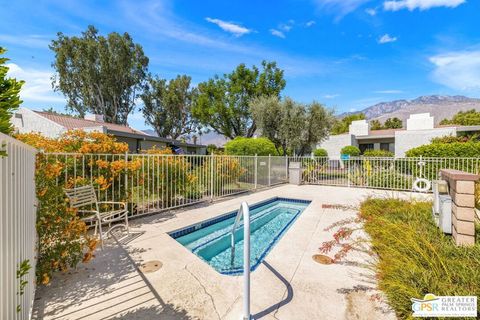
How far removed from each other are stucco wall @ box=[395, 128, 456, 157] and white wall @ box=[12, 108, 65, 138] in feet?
91.0

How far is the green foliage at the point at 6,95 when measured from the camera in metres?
2.30

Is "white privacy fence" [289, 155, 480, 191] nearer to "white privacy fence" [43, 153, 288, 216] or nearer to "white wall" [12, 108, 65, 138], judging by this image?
"white privacy fence" [43, 153, 288, 216]

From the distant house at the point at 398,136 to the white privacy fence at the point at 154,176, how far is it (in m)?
11.8

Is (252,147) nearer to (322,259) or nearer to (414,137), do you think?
(322,259)

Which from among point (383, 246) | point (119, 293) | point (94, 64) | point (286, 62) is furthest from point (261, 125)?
point (94, 64)

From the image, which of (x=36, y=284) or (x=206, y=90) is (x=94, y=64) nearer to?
(x=206, y=90)

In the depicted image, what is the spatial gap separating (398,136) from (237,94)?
1649cm

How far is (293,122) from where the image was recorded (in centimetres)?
1527

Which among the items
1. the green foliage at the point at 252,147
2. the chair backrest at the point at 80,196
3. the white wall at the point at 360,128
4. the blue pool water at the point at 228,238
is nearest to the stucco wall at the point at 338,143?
the white wall at the point at 360,128

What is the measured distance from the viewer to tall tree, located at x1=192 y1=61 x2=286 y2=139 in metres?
23.3

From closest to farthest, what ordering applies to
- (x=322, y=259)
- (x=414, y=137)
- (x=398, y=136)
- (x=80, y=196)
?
(x=322, y=259) < (x=80, y=196) < (x=414, y=137) < (x=398, y=136)

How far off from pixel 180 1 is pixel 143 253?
37.1ft

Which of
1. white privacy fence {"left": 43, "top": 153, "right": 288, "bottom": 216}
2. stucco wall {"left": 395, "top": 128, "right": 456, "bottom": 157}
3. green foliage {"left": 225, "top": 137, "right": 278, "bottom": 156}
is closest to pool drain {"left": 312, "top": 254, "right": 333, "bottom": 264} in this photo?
white privacy fence {"left": 43, "top": 153, "right": 288, "bottom": 216}

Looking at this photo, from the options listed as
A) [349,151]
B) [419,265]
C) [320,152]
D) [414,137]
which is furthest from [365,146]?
[419,265]
